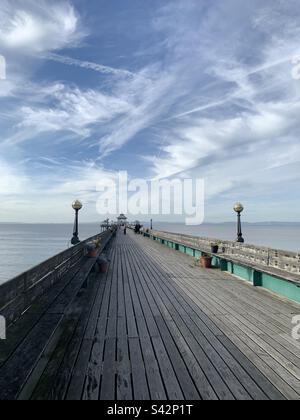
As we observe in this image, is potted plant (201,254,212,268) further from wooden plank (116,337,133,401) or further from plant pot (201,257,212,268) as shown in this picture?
wooden plank (116,337,133,401)

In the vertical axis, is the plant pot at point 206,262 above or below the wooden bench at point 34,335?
below

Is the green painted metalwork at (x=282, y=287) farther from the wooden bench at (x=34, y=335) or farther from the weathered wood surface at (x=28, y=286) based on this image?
the weathered wood surface at (x=28, y=286)

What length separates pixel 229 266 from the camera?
40.7 ft

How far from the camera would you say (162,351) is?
471 centimetres

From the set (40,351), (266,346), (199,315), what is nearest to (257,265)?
(199,315)

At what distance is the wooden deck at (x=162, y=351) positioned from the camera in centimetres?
348

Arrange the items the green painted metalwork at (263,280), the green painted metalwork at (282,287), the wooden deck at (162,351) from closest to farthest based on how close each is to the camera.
→ the wooden deck at (162,351) → the green painted metalwork at (282,287) → the green painted metalwork at (263,280)

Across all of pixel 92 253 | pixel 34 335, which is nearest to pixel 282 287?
pixel 34 335

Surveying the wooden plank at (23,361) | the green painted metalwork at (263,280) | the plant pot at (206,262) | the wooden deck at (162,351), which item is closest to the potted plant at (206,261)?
the plant pot at (206,262)

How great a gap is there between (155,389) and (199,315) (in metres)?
3.23

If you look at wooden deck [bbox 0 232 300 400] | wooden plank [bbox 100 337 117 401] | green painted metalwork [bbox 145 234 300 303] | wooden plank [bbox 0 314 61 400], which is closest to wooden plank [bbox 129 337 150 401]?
wooden deck [bbox 0 232 300 400]

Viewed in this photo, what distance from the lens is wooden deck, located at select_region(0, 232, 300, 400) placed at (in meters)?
3.48

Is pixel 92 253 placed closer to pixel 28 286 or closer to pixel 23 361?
pixel 28 286

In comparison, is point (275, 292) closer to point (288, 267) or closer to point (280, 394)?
point (288, 267)
